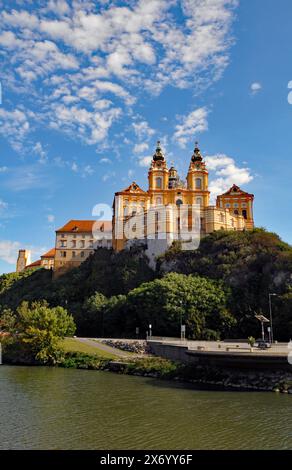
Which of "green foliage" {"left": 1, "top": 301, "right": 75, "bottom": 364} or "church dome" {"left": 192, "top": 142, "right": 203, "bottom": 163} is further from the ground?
"church dome" {"left": 192, "top": 142, "right": 203, "bottom": 163}

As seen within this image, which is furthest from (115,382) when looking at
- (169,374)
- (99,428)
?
(99,428)

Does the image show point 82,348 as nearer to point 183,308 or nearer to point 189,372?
point 183,308

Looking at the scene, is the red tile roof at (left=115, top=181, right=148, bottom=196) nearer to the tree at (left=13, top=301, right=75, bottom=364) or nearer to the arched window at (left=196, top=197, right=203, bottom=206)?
the arched window at (left=196, top=197, right=203, bottom=206)

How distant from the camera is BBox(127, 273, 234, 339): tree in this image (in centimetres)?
4753

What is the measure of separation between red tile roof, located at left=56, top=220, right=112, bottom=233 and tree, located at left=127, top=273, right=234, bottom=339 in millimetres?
40059

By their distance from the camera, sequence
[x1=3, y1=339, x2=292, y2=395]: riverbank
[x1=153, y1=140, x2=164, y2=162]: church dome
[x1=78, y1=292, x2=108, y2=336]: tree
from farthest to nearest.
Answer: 1. [x1=153, y1=140, x2=164, y2=162]: church dome
2. [x1=78, y1=292, x2=108, y2=336]: tree
3. [x1=3, y1=339, x2=292, y2=395]: riverbank

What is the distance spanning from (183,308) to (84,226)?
48.7 m

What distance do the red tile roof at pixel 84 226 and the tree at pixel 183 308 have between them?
40.1 meters

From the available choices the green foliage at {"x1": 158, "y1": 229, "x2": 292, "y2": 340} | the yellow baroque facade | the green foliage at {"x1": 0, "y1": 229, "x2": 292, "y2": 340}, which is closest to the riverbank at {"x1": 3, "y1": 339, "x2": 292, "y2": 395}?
the green foliage at {"x1": 0, "y1": 229, "x2": 292, "y2": 340}

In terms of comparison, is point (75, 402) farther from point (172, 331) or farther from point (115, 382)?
point (172, 331)

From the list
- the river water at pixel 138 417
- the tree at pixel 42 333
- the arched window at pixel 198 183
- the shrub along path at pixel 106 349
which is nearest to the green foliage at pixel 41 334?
the tree at pixel 42 333
